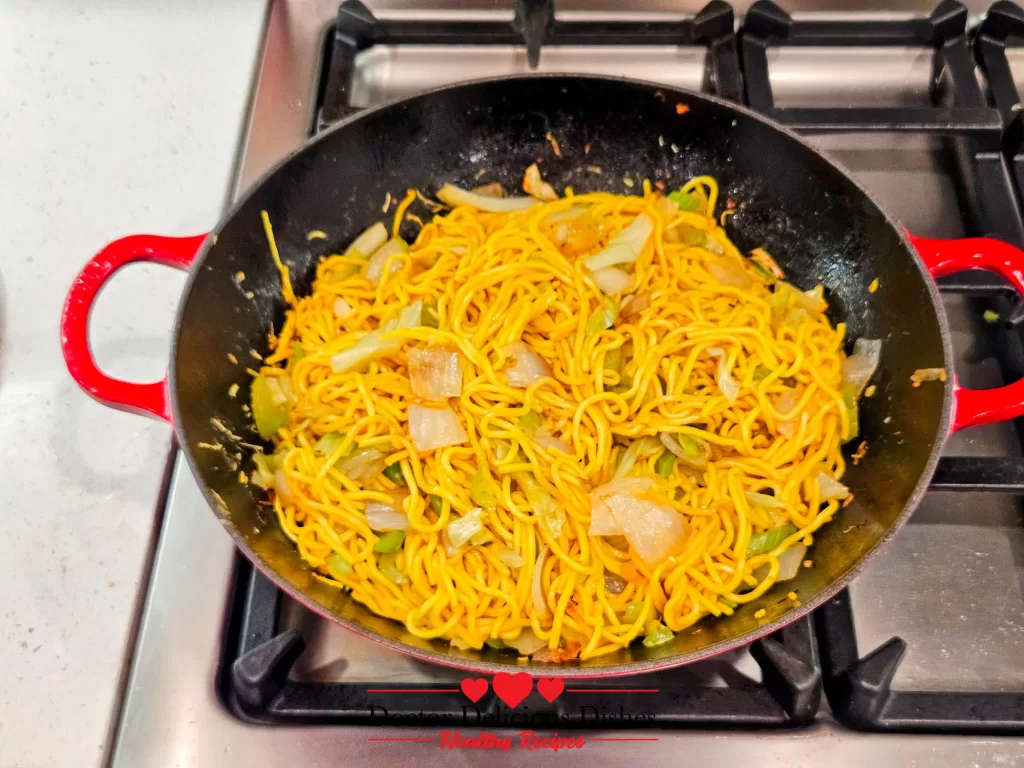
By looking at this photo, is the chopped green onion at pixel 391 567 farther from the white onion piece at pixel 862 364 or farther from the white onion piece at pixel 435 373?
the white onion piece at pixel 862 364

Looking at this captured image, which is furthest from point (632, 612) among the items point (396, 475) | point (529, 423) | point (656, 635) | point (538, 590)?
point (396, 475)

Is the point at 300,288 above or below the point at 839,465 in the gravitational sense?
above

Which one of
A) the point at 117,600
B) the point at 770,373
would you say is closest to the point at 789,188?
the point at 770,373

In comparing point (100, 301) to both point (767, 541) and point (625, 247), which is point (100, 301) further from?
point (767, 541)

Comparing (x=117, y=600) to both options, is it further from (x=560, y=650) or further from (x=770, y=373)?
(x=770, y=373)

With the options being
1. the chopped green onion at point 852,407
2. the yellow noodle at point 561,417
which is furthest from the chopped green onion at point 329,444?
the chopped green onion at point 852,407

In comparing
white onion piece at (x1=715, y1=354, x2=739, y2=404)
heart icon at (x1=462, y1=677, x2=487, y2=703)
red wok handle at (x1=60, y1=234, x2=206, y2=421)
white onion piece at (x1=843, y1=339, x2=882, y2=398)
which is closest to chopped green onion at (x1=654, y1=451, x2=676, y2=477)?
white onion piece at (x1=715, y1=354, x2=739, y2=404)

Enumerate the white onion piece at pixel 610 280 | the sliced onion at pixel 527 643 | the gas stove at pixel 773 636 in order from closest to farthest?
the gas stove at pixel 773 636 → the sliced onion at pixel 527 643 → the white onion piece at pixel 610 280
